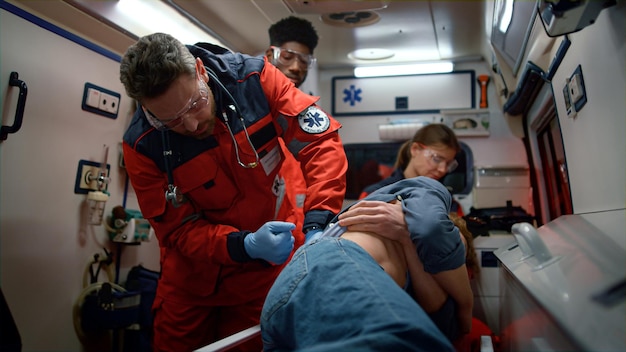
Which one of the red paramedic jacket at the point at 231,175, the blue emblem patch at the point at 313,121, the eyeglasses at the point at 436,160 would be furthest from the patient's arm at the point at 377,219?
the eyeglasses at the point at 436,160

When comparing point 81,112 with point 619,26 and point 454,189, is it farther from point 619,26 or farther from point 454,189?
point 454,189

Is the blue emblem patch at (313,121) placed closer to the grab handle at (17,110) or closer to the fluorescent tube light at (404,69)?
the grab handle at (17,110)

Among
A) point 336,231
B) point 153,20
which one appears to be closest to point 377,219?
point 336,231

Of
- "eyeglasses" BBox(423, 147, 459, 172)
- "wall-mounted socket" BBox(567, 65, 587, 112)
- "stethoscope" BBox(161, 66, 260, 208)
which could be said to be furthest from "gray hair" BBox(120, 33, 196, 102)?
"eyeglasses" BBox(423, 147, 459, 172)

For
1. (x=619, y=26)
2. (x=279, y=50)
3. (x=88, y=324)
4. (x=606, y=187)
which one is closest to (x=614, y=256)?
(x=606, y=187)

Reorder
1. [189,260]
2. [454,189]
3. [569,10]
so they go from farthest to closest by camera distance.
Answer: [454,189], [189,260], [569,10]

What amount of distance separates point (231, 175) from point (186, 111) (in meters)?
0.40

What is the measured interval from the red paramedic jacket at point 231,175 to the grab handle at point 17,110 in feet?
1.99

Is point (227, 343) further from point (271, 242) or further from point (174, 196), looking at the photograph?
point (174, 196)

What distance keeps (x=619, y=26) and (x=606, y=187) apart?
517mm

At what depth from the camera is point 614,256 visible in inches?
39.8

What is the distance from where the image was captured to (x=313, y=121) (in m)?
1.95

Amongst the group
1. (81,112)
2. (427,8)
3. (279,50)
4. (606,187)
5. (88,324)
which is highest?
(427,8)

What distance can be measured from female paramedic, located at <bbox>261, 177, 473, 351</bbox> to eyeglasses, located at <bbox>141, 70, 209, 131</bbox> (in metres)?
0.72
